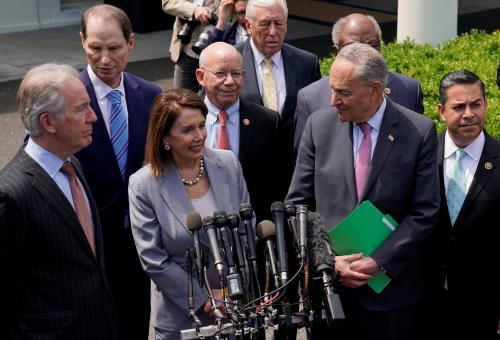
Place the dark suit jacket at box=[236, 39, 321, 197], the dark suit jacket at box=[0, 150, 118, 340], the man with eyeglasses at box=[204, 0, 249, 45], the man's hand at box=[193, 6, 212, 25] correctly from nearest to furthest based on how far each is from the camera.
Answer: the dark suit jacket at box=[0, 150, 118, 340]
the dark suit jacket at box=[236, 39, 321, 197]
the man with eyeglasses at box=[204, 0, 249, 45]
the man's hand at box=[193, 6, 212, 25]

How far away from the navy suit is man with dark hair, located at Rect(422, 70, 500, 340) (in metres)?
1.83

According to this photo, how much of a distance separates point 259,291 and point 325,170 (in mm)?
1256

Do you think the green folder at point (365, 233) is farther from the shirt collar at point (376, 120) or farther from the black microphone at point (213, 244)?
the black microphone at point (213, 244)

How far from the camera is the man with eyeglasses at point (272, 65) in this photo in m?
7.11

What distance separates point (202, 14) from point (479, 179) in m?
3.20

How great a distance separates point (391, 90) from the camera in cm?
677

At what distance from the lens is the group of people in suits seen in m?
4.98

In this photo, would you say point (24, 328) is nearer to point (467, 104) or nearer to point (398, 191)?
point (398, 191)

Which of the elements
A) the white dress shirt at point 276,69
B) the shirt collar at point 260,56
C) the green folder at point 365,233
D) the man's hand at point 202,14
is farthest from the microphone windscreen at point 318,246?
the man's hand at point 202,14

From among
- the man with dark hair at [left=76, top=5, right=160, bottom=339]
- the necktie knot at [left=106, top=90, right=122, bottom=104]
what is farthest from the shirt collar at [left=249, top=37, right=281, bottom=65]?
the necktie knot at [left=106, top=90, right=122, bottom=104]

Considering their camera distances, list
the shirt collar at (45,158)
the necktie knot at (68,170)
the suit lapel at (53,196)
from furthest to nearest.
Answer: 1. the necktie knot at (68,170)
2. the shirt collar at (45,158)
3. the suit lapel at (53,196)

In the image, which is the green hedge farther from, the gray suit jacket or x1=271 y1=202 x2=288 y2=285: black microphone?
x1=271 y1=202 x2=288 y2=285: black microphone

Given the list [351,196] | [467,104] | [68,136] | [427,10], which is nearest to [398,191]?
[351,196]

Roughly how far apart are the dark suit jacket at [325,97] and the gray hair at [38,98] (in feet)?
6.51
